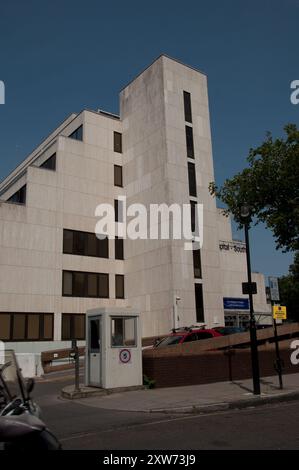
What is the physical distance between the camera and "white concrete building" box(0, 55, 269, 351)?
1310 inches

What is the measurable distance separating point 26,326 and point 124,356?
61.1 ft

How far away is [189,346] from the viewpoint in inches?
728

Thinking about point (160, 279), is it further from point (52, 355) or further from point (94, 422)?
point (94, 422)

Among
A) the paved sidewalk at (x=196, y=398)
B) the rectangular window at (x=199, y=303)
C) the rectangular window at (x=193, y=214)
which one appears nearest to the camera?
the paved sidewalk at (x=196, y=398)

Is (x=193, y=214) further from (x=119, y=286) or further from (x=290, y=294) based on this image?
(x=290, y=294)

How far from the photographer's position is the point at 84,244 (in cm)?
3662

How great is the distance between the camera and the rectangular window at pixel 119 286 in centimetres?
3803

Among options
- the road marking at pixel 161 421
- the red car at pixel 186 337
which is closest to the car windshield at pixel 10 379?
the road marking at pixel 161 421

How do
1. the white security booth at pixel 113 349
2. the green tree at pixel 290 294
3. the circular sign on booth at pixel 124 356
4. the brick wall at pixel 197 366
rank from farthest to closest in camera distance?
1. the green tree at pixel 290 294
2. the brick wall at pixel 197 366
3. the circular sign on booth at pixel 124 356
4. the white security booth at pixel 113 349

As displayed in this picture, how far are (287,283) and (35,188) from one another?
48739mm

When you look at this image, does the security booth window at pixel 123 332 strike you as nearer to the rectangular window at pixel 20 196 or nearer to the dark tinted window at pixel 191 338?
the dark tinted window at pixel 191 338

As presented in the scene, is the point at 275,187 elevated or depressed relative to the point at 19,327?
elevated

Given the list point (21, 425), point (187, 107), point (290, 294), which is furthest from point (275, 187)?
point (290, 294)

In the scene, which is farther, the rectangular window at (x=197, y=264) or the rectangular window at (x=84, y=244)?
the rectangular window at (x=84, y=244)
